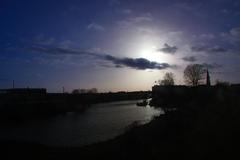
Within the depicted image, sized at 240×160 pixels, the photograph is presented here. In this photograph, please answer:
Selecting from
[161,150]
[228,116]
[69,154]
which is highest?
[228,116]

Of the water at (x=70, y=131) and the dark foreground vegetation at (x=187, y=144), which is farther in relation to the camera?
the water at (x=70, y=131)

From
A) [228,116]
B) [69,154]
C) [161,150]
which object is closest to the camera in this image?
[161,150]

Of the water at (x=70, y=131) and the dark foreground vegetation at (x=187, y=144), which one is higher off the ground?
the dark foreground vegetation at (x=187, y=144)

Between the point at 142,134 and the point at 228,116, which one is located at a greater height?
the point at 228,116

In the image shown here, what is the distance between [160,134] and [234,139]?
8.69 metres

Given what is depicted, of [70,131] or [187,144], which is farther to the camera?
[70,131]

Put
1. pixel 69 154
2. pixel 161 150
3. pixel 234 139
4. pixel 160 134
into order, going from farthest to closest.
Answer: pixel 69 154 < pixel 160 134 < pixel 161 150 < pixel 234 139

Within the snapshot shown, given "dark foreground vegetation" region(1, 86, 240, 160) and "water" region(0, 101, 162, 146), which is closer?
"dark foreground vegetation" region(1, 86, 240, 160)

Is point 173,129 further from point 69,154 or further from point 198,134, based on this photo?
point 69,154

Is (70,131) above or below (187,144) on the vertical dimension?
below

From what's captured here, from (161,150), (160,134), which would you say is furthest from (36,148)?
(161,150)

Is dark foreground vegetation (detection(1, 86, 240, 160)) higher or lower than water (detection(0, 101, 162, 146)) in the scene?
higher

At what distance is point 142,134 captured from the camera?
2722 centimetres

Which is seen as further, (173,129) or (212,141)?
(173,129)
